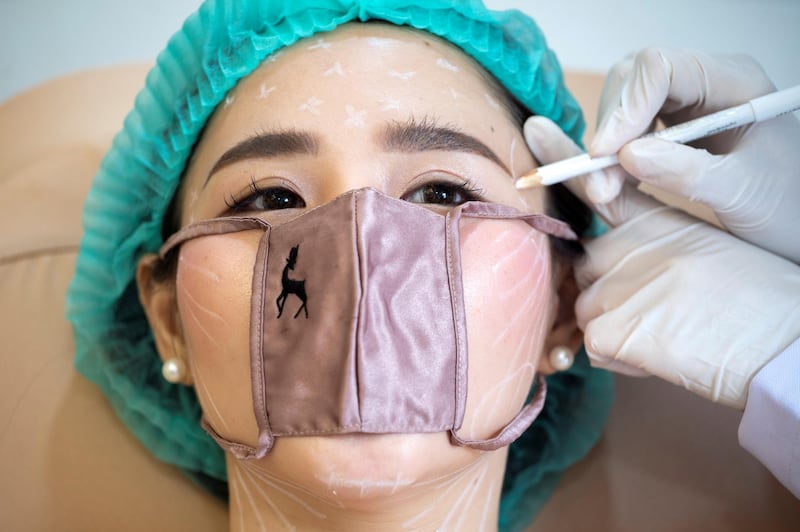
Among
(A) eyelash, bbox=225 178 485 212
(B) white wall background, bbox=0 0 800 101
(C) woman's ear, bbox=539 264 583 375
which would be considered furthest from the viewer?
(B) white wall background, bbox=0 0 800 101

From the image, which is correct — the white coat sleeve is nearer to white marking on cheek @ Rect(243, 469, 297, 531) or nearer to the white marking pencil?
the white marking pencil

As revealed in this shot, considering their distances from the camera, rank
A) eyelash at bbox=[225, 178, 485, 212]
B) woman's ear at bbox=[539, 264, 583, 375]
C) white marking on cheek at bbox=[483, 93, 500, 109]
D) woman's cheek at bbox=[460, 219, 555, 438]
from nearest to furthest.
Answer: woman's cheek at bbox=[460, 219, 555, 438], eyelash at bbox=[225, 178, 485, 212], white marking on cheek at bbox=[483, 93, 500, 109], woman's ear at bbox=[539, 264, 583, 375]

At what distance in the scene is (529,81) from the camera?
130 cm

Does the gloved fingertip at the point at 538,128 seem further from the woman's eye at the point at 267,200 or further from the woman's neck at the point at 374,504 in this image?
the woman's neck at the point at 374,504

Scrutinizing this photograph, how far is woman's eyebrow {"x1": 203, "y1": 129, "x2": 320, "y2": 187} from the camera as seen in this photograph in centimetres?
112

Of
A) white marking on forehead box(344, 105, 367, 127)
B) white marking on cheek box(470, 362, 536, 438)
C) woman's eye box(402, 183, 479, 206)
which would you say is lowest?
white marking on cheek box(470, 362, 536, 438)

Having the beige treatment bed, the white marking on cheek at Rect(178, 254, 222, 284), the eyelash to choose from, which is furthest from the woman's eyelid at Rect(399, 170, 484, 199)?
the beige treatment bed

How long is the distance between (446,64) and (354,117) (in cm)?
23

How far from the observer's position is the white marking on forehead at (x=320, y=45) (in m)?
1.22

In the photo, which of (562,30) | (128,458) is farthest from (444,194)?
(562,30)

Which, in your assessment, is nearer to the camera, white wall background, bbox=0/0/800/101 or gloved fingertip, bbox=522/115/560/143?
gloved fingertip, bbox=522/115/560/143

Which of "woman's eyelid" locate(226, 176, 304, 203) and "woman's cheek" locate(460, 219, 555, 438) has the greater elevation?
"woman's eyelid" locate(226, 176, 304, 203)

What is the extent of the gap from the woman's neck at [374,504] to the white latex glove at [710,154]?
538 mm

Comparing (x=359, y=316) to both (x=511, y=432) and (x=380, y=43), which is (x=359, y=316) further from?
(x=380, y=43)
